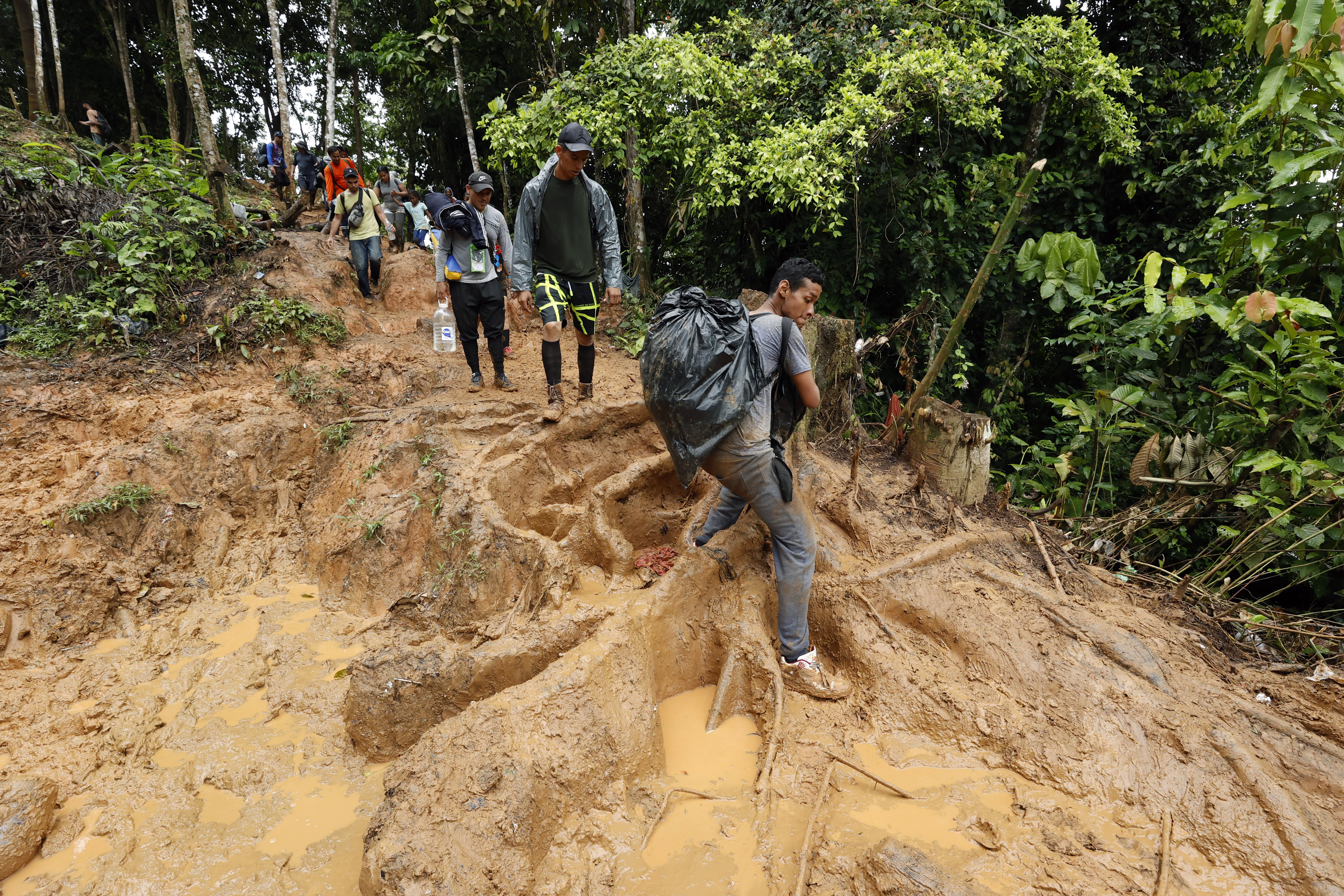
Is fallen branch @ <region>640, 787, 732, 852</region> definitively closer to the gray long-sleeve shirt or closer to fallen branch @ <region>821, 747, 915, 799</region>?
fallen branch @ <region>821, 747, 915, 799</region>

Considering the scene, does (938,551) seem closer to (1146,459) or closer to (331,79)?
(1146,459)

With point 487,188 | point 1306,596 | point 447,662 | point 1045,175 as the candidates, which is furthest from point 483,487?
point 1045,175

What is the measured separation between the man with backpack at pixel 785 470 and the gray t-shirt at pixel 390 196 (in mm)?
9676

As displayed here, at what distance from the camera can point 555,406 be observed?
194 inches

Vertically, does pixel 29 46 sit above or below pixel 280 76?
above

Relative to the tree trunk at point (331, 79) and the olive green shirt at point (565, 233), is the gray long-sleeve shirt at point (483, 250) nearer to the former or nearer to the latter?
the olive green shirt at point (565, 233)

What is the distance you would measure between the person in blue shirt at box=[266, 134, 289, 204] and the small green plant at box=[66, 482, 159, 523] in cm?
1089

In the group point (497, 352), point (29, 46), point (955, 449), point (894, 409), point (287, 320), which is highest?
point (29, 46)

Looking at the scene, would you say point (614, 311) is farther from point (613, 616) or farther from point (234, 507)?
point (613, 616)

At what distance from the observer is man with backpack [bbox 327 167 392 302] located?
761 cm

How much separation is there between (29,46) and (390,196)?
8.22m

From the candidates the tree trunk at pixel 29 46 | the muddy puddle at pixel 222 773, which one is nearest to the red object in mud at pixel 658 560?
the muddy puddle at pixel 222 773

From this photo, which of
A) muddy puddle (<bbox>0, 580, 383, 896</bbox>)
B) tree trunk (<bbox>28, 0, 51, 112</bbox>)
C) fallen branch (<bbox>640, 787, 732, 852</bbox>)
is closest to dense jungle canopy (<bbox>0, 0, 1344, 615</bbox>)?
tree trunk (<bbox>28, 0, 51, 112</bbox>)

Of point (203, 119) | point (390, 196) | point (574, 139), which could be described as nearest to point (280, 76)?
point (390, 196)
